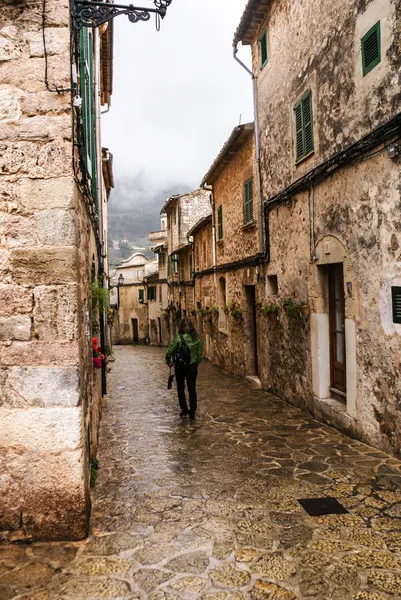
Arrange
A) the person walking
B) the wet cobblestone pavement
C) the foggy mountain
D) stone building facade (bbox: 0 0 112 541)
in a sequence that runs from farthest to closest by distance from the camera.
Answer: the foggy mountain
the person walking
stone building facade (bbox: 0 0 112 541)
the wet cobblestone pavement

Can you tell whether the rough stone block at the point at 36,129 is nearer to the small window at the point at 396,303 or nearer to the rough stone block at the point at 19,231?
the rough stone block at the point at 19,231

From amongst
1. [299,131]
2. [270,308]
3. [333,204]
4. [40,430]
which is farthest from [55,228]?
[270,308]

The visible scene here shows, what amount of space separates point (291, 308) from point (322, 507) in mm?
4767

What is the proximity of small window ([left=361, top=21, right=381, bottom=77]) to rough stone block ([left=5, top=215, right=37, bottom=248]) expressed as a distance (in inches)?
188

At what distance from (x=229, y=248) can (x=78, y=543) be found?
37.2 feet

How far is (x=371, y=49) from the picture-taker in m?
6.19

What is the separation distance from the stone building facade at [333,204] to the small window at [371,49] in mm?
13

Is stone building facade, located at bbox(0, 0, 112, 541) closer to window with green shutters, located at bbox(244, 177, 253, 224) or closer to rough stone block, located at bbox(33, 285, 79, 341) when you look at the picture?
rough stone block, located at bbox(33, 285, 79, 341)

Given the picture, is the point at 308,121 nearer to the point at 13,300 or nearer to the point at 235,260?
the point at 235,260

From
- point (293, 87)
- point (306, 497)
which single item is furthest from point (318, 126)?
point (306, 497)

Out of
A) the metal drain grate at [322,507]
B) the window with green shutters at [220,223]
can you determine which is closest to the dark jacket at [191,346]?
the metal drain grate at [322,507]

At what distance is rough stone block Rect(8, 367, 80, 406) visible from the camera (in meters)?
4.00

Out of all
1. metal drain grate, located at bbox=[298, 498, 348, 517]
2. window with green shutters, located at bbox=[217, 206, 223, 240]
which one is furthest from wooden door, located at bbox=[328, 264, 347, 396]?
window with green shutters, located at bbox=[217, 206, 223, 240]

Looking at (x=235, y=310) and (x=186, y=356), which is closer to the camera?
(x=186, y=356)
